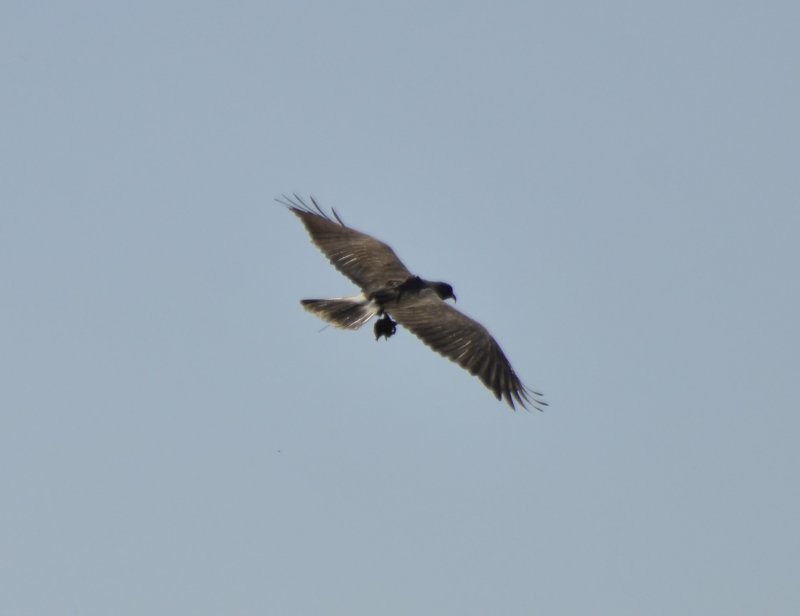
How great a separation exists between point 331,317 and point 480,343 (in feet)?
7.51

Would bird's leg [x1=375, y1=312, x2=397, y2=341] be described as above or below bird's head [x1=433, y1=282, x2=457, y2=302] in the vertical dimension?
below

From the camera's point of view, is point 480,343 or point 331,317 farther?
point 331,317

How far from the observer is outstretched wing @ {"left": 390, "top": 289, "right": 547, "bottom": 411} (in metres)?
19.3

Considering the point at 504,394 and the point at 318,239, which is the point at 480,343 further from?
the point at 318,239

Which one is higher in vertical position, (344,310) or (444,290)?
(444,290)

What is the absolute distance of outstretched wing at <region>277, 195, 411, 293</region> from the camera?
21.8 m

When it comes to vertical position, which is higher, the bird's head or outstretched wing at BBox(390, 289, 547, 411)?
the bird's head

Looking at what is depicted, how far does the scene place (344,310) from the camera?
21234 millimetres

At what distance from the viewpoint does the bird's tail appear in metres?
21.0

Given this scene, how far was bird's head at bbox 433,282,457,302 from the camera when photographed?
71.1ft

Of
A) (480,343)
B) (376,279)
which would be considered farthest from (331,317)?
(480,343)

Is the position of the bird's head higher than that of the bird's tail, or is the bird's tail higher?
the bird's head

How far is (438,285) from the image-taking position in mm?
21734

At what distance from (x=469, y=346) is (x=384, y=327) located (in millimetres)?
1863
